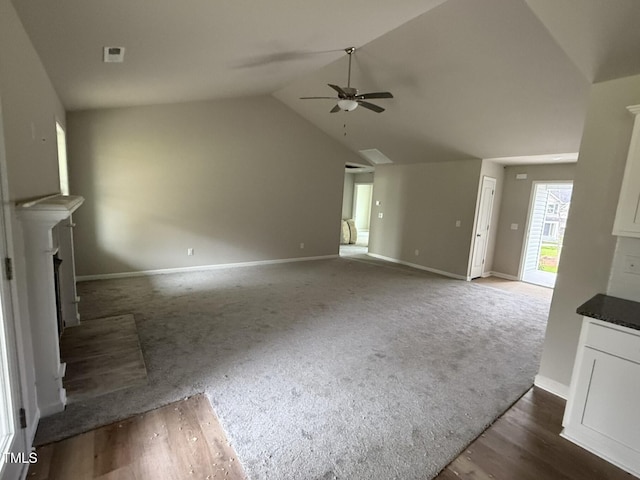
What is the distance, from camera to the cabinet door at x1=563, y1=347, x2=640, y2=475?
1661mm

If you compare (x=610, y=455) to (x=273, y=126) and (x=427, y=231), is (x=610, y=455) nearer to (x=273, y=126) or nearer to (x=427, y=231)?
(x=427, y=231)

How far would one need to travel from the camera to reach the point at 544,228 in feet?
19.9

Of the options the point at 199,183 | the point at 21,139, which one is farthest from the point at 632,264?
the point at 199,183

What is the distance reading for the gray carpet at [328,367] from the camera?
177 cm

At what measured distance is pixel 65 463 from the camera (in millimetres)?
1578

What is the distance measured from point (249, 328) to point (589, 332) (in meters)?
2.80

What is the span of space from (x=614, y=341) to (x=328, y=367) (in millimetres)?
1875

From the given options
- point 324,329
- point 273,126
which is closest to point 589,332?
point 324,329

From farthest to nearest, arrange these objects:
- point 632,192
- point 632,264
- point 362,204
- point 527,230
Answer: point 362,204, point 527,230, point 632,264, point 632,192

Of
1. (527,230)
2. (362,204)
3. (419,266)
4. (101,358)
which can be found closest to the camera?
(101,358)

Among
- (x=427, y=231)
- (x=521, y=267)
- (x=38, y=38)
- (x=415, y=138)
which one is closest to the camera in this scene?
(x=38, y=38)

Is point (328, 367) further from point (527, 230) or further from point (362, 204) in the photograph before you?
point (362, 204)

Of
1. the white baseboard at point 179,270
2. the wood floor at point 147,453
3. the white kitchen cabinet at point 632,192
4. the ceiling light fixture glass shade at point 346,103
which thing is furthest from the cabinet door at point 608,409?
the white baseboard at point 179,270

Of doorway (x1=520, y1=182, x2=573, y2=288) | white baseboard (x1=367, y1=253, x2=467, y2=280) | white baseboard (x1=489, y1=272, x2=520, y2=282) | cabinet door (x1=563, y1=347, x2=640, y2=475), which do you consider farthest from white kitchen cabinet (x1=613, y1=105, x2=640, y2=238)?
white baseboard (x1=489, y1=272, x2=520, y2=282)
